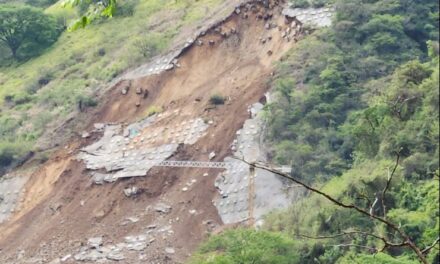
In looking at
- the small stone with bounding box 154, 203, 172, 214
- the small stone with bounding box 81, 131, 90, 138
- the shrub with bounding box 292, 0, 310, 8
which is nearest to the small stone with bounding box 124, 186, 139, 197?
the small stone with bounding box 154, 203, 172, 214

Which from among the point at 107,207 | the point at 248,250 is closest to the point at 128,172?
the point at 107,207

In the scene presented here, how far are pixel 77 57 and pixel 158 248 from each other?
1349 cm

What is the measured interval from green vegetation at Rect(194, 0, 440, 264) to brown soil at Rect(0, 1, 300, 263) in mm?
1772

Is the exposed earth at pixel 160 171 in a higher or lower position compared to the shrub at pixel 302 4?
lower

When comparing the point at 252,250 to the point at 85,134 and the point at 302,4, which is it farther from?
the point at 302,4

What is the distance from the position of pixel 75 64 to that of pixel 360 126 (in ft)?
49.9

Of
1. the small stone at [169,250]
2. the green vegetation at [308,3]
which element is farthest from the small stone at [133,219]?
the green vegetation at [308,3]

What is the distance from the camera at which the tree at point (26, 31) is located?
35969 mm

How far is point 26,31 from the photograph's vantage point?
36500mm

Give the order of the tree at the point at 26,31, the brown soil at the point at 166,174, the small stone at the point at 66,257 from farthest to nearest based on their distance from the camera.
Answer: the tree at the point at 26,31 < the brown soil at the point at 166,174 < the small stone at the point at 66,257

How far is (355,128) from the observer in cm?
2233

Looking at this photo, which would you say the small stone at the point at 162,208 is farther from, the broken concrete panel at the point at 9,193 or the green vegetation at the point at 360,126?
the broken concrete panel at the point at 9,193

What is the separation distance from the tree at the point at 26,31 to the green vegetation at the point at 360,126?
12075mm

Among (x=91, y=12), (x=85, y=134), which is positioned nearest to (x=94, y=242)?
(x=85, y=134)
